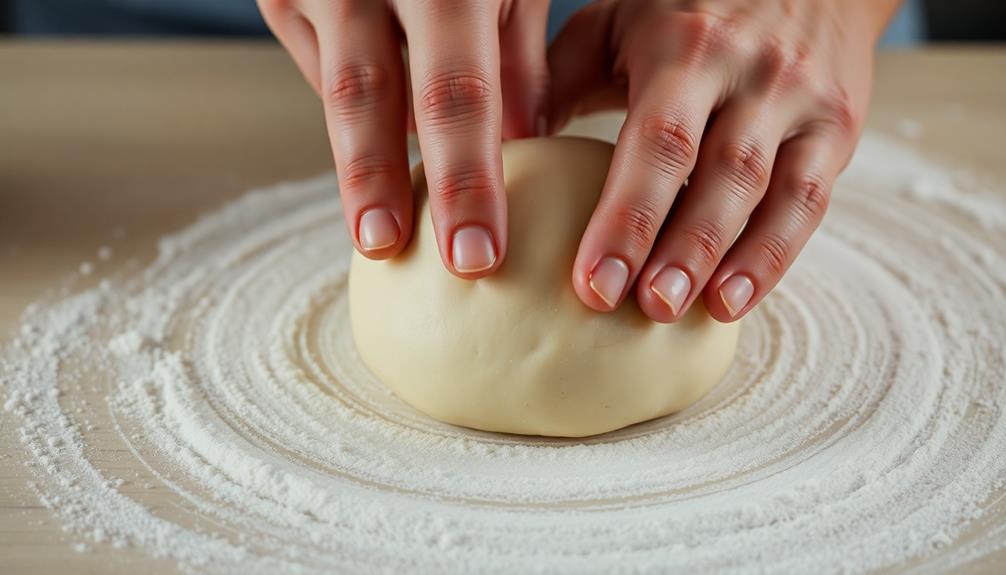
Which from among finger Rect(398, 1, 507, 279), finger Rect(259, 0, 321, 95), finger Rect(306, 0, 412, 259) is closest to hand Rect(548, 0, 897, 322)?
finger Rect(398, 1, 507, 279)

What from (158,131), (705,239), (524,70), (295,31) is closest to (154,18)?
(158,131)

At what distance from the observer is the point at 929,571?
3.01 ft

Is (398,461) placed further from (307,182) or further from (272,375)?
(307,182)

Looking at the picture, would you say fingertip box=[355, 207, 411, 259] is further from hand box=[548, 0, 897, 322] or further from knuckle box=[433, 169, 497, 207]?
hand box=[548, 0, 897, 322]

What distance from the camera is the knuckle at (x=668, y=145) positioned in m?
1.04

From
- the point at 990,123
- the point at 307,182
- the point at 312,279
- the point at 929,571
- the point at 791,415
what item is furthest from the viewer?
the point at 990,123

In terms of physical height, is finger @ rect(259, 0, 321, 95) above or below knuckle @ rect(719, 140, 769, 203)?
above

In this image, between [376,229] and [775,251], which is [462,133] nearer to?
[376,229]

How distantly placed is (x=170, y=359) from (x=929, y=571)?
88 centimetres

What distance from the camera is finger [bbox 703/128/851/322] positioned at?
3.59 ft

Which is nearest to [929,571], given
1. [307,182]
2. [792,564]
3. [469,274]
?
[792,564]

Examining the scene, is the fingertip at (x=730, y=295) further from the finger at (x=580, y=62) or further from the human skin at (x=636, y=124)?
the finger at (x=580, y=62)

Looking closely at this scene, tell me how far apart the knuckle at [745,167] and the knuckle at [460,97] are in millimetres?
277

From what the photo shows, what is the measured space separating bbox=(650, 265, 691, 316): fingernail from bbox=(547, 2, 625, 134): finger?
0.38 metres
